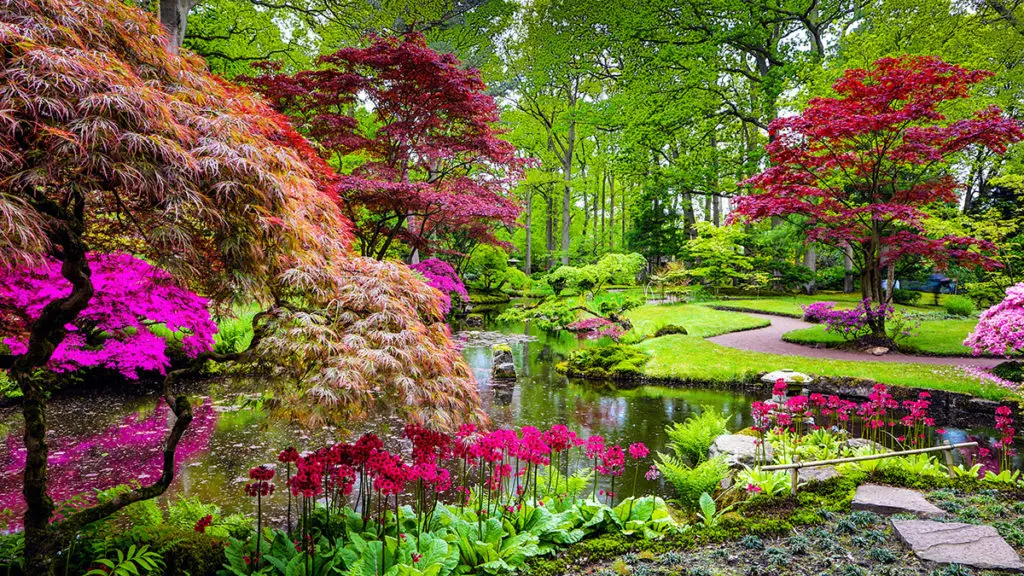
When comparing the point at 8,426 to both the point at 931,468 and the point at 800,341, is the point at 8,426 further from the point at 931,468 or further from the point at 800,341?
the point at 800,341

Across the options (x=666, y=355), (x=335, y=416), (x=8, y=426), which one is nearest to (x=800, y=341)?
(x=666, y=355)

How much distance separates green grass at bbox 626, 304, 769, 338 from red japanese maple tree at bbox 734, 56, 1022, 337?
320 centimetres

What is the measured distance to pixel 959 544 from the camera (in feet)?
9.00

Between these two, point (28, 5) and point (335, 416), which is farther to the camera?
point (335, 416)

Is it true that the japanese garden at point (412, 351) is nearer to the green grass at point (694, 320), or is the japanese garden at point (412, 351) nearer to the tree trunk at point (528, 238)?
the green grass at point (694, 320)

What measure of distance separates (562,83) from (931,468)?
22.9 m

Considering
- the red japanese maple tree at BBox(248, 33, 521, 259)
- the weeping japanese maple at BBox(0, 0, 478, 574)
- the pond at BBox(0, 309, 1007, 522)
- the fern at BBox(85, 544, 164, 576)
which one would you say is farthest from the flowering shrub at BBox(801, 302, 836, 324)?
the fern at BBox(85, 544, 164, 576)

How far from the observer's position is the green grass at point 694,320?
42.7 ft

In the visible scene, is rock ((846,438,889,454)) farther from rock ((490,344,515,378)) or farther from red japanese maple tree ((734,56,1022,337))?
red japanese maple tree ((734,56,1022,337))

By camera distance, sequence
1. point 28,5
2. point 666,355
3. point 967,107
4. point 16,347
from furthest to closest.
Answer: point 967,107 → point 666,355 → point 16,347 → point 28,5

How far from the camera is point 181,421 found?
2.67 metres

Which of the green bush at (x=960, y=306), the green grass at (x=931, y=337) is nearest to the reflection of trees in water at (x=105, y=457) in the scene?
the green grass at (x=931, y=337)

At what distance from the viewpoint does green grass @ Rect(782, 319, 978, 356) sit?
970 cm

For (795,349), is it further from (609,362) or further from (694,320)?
(609,362)
